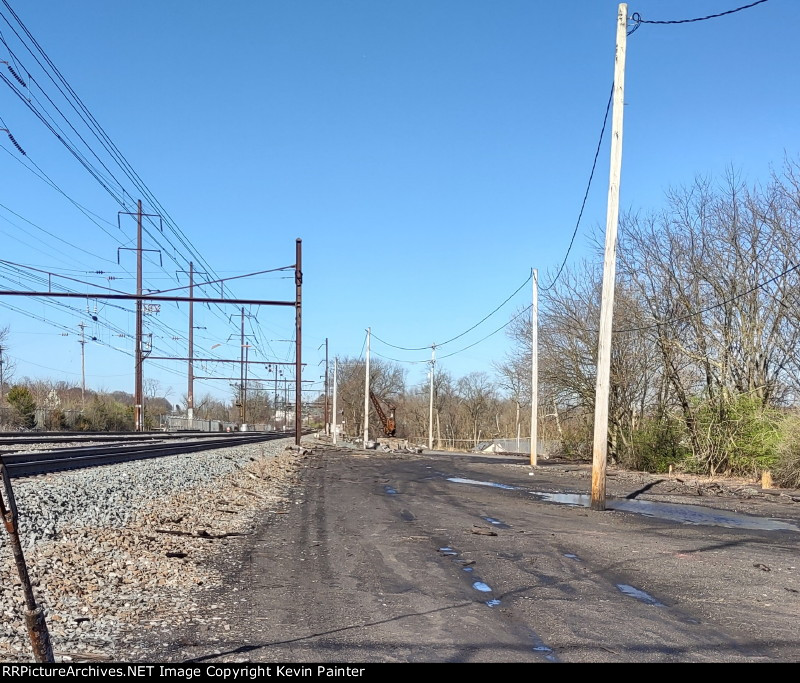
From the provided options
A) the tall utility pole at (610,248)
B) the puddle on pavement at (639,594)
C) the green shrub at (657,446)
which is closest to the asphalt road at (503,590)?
the puddle on pavement at (639,594)

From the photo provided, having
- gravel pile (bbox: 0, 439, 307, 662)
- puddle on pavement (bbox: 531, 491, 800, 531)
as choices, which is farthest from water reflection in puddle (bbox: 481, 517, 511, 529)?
gravel pile (bbox: 0, 439, 307, 662)

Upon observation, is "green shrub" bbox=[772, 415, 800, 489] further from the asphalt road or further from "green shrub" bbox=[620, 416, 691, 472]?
"green shrub" bbox=[620, 416, 691, 472]

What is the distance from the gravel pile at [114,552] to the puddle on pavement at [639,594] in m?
3.93

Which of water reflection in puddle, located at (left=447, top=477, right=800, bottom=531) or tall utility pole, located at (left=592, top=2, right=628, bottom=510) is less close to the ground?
tall utility pole, located at (left=592, top=2, right=628, bottom=510)

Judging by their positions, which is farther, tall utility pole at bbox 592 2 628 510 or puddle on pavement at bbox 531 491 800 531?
tall utility pole at bbox 592 2 628 510

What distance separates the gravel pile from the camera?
5.44 meters

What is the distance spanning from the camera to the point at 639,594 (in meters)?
7.14

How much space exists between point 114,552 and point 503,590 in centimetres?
422

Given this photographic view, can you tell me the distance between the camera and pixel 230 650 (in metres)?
5.08

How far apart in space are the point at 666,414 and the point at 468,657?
26.1m

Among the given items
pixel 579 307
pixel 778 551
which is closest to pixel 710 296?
pixel 579 307

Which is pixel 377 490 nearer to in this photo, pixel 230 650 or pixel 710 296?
pixel 230 650

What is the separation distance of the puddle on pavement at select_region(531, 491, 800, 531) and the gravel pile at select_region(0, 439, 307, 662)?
271 inches

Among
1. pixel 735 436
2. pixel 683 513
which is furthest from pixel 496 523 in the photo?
pixel 735 436
